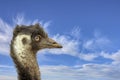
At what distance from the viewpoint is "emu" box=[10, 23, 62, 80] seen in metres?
19.2

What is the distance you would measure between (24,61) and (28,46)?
669mm

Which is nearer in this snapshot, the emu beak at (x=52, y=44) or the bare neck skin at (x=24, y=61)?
the bare neck skin at (x=24, y=61)

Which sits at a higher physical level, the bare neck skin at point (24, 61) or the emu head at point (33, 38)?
the emu head at point (33, 38)

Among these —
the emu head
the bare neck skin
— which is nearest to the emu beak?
the emu head

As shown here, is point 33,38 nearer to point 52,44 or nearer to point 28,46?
point 28,46

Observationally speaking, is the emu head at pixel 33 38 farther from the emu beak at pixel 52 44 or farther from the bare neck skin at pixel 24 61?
the bare neck skin at pixel 24 61

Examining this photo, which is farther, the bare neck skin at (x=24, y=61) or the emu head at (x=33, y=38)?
the emu head at (x=33, y=38)

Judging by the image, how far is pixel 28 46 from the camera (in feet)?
65.3

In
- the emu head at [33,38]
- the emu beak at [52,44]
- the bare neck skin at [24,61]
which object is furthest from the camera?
the emu beak at [52,44]

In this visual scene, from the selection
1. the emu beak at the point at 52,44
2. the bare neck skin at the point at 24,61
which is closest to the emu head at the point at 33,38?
the emu beak at the point at 52,44

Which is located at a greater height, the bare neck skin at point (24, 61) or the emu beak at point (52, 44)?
the emu beak at point (52, 44)

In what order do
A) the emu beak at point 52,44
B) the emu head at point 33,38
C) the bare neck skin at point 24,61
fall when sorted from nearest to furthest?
the bare neck skin at point 24,61, the emu head at point 33,38, the emu beak at point 52,44

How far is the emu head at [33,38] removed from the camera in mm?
19656

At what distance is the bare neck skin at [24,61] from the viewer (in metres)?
19.2
